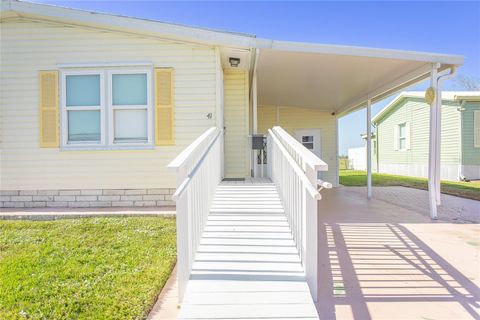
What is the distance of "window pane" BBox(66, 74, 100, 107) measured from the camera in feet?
18.1

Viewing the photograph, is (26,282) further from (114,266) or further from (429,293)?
(429,293)

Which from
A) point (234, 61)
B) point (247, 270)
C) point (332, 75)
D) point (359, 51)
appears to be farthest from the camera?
point (332, 75)

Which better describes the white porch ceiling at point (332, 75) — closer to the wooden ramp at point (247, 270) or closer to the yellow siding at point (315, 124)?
the yellow siding at point (315, 124)

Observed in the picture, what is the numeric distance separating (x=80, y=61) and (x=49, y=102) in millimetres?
1009

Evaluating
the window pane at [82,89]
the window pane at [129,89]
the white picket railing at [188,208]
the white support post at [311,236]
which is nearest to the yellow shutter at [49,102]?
the window pane at [82,89]

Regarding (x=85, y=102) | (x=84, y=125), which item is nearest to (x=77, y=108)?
(x=85, y=102)

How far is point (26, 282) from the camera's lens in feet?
9.00

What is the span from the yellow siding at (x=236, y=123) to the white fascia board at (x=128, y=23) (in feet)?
4.57

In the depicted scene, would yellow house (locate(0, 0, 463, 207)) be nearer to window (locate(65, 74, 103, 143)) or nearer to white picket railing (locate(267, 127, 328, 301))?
window (locate(65, 74, 103, 143))

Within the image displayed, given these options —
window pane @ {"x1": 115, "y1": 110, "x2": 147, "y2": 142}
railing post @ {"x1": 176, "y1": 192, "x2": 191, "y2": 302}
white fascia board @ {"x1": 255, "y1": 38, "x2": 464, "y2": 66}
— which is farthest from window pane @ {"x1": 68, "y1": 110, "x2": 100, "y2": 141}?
railing post @ {"x1": 176, "y1": 192, "x2": 191, "y2": 302}


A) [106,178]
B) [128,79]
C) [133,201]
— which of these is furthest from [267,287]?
[128,79]

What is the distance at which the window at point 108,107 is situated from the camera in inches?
215

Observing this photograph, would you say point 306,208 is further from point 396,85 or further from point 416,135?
point 416,135

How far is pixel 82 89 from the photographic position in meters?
5.53
